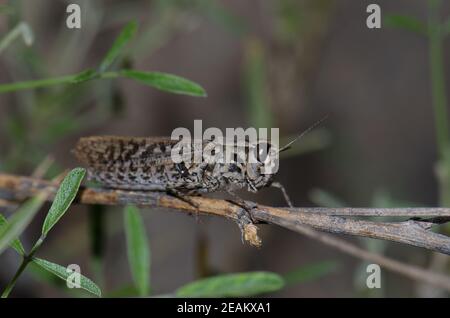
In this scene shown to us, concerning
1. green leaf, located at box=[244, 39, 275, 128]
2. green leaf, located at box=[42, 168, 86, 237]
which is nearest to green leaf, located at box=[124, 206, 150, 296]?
green leaf, located at box=[42, 168, 86, 237]

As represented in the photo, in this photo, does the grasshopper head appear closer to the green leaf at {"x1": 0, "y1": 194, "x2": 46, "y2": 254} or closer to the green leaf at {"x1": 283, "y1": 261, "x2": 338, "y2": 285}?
the green leaf at {"x1": 283, "y1": 261, "x2": 338, "y2": 285}

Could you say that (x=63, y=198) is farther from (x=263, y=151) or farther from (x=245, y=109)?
Answer: (x=245, y=109)

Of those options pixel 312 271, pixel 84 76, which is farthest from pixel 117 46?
pixel 312 271

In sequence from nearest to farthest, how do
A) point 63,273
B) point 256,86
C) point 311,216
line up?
point 63,273 → point 311,216 → point 256,86

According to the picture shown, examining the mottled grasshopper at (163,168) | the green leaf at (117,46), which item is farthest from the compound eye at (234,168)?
the green leaf at (117,46)
